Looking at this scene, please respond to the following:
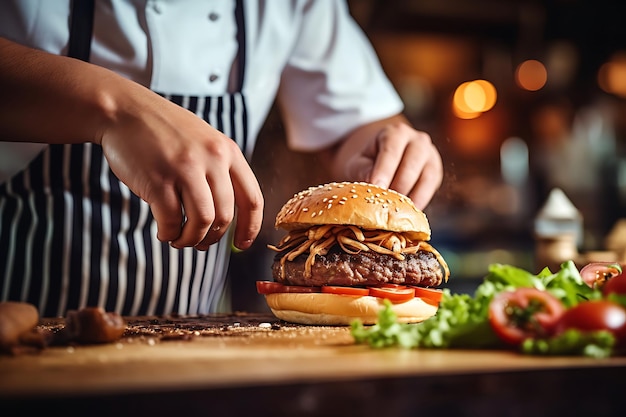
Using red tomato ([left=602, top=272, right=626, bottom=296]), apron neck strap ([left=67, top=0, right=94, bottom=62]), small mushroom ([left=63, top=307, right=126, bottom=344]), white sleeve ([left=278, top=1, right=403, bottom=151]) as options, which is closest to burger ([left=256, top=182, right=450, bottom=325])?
red tomato ([left=602, top=272, right=626, bottom=296])

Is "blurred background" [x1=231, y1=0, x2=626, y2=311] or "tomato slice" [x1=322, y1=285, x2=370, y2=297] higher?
"blurred background" [x1=231, y1=0, x2=626, y2=311]

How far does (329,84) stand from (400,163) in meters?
0.72

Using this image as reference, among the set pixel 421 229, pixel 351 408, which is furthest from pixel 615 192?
pixel 351 408

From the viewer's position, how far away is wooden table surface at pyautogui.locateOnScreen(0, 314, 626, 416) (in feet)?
3.56

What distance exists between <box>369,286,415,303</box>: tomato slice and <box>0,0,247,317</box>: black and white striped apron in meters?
0.90

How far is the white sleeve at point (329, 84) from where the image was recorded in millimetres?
3102

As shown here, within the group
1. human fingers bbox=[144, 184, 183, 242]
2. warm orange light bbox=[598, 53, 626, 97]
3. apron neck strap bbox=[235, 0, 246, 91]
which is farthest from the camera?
warm orange light bbox=[598, 53, 626, 97]

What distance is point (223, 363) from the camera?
4.50ft

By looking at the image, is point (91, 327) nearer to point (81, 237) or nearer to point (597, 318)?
point (81, 237)

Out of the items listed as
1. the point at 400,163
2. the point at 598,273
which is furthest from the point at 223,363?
the point at 400,163

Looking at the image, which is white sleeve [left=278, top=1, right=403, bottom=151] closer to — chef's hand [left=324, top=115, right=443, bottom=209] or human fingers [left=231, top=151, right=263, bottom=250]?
chef's hand [left=324, top=115, right=443, bottom=209]

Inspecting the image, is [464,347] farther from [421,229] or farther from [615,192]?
[615,192]

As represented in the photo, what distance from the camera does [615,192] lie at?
272 inches

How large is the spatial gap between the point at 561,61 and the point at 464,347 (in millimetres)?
5881
